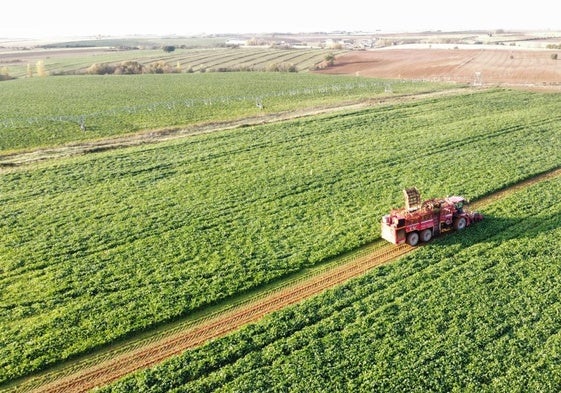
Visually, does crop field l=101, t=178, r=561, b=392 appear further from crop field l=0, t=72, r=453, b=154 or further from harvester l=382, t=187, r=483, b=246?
crop field l=0, t=72, r=453, b=154

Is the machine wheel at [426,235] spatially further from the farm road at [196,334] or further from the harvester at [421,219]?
the farm road at [196,334]

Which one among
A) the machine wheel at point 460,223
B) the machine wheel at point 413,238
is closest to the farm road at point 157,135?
the machine wheel at point 413,238

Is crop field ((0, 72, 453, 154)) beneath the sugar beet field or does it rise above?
above

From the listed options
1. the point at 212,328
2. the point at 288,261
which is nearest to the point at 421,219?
the point at 288,261

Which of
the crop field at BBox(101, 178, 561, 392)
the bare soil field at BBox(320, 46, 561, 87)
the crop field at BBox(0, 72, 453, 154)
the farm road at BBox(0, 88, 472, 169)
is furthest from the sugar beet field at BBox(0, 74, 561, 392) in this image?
the bare soil field at BBox(320, 46, 561, 87)

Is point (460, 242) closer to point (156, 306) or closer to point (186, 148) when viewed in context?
point (156, 306)

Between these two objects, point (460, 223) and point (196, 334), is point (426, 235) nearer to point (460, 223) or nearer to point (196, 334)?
point (460, 223)

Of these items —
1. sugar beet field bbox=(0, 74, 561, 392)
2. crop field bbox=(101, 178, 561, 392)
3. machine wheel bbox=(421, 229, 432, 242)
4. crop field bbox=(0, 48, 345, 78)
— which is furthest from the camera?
crop field bbox=(0, 48, 345, 78)
